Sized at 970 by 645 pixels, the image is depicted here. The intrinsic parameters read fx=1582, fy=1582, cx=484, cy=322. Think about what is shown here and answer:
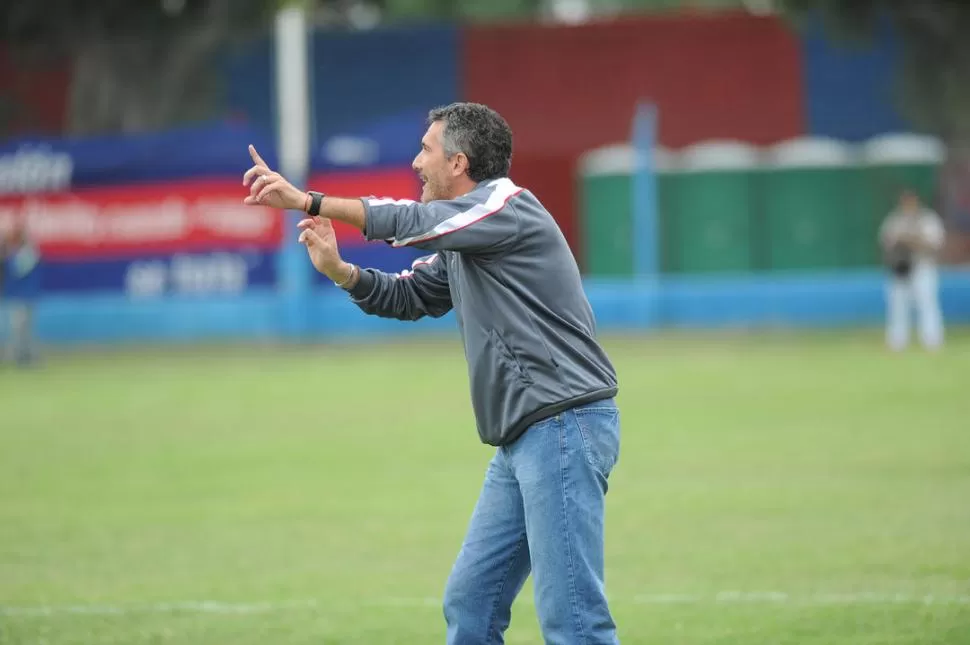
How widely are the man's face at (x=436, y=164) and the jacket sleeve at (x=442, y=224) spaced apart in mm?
253

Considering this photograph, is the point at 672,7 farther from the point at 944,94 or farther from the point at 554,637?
the point at 554,637

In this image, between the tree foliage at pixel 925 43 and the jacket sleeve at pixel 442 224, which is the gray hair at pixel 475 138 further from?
the tree foliage at pixel 925 43

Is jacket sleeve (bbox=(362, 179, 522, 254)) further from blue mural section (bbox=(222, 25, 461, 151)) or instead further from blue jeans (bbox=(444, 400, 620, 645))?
blue mural section (bbox=(222, 25, 461, 151))

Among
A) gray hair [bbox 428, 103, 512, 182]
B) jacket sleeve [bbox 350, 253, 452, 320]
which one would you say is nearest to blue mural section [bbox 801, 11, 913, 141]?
jacket sleeve [bbox 350, 253, 452, 320]

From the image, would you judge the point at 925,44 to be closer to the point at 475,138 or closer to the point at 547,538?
the point at 475,138

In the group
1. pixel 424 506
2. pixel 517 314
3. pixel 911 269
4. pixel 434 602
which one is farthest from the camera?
pixel 911 269

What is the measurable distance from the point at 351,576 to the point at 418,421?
684 centimetres

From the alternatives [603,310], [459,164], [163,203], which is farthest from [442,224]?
[163,203]

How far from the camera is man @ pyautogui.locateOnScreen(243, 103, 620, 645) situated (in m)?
5.38

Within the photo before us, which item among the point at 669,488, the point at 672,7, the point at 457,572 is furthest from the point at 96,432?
the point at 672,7

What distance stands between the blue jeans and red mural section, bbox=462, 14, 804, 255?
27.5 m

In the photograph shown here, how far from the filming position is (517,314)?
216 inches

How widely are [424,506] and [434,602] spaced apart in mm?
2915

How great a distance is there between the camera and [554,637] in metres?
5.41
